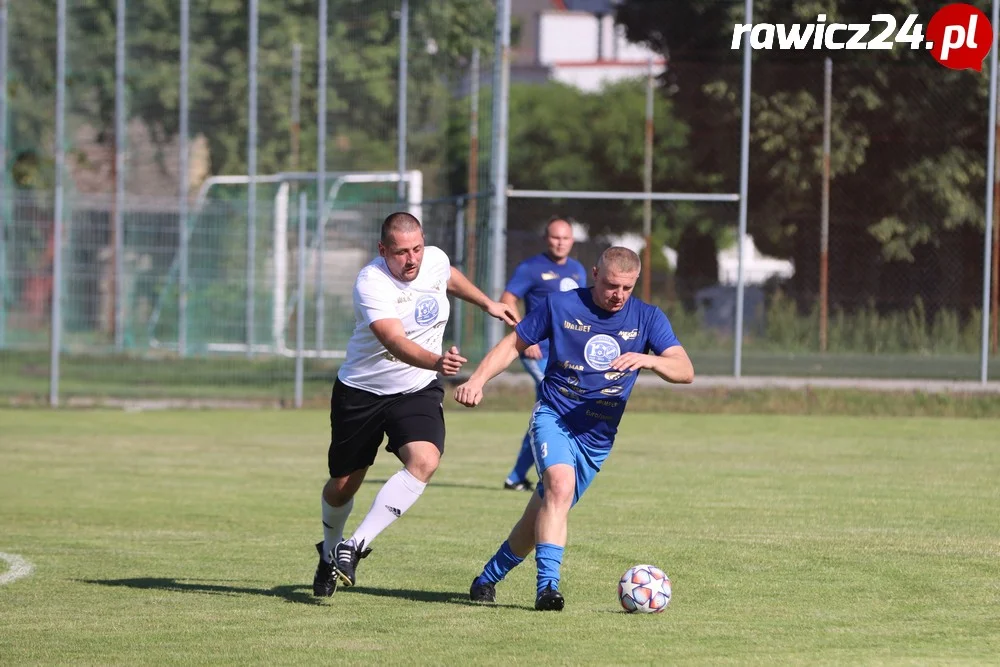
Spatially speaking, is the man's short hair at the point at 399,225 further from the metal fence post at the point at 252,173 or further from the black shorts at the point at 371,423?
the metal fence post at the point at 252,173

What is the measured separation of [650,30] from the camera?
33.6 m

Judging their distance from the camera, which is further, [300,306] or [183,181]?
[183,181]

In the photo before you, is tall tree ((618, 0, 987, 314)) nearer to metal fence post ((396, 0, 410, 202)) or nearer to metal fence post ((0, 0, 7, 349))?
metal fence post ((396, 0, 410, 202))

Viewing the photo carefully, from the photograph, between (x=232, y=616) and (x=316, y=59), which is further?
(x=316, y=59)

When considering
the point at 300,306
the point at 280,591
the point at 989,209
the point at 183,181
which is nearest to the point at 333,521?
the point at 280,591

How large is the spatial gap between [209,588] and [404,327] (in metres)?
1.80

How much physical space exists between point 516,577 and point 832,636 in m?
2.40

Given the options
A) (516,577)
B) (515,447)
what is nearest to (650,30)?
(515,447)

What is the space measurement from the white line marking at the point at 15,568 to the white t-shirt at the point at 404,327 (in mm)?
2224

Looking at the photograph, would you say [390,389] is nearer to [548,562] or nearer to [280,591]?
[280,591]

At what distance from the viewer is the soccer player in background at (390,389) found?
328 inches

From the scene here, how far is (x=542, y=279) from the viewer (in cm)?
1424

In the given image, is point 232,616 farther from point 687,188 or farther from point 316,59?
point 687,188

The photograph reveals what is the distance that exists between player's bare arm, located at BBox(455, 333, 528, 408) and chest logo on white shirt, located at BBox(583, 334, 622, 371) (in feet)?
1.05
